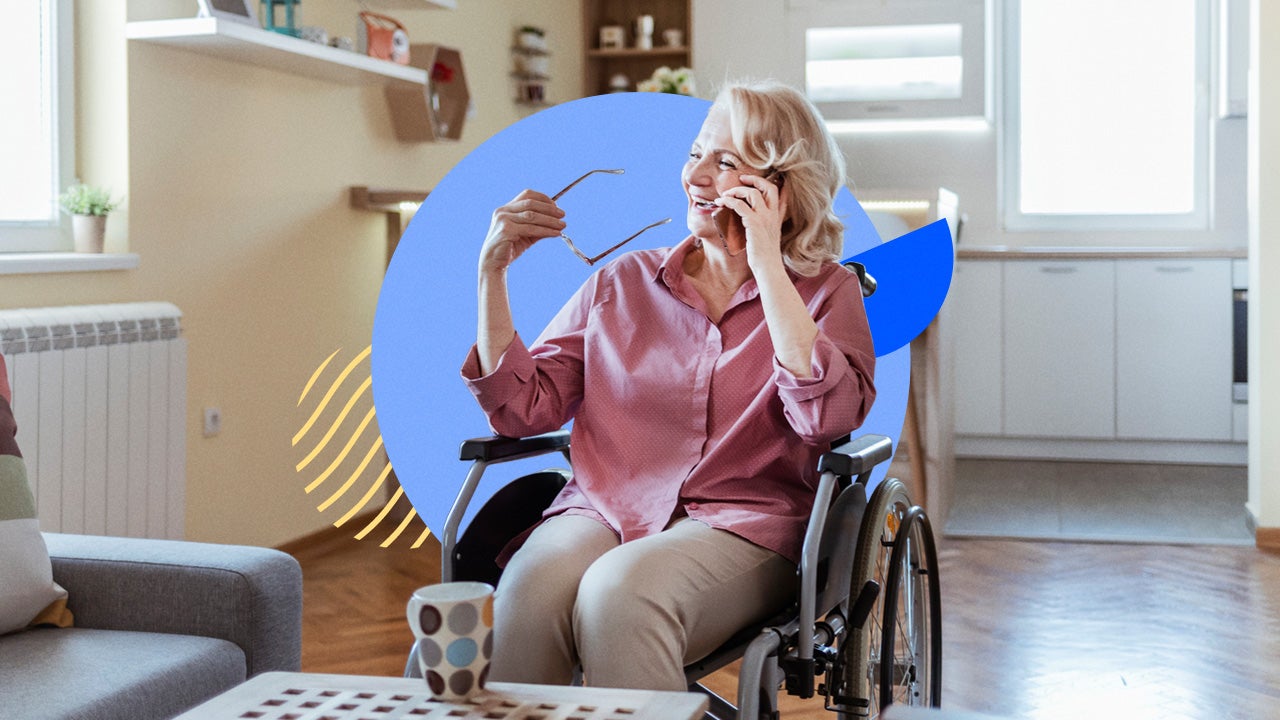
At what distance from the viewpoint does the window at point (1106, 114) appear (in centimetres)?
622

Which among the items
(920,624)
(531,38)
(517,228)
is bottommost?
(920,624)

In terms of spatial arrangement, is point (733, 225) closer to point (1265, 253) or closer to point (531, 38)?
point (1265, 253)

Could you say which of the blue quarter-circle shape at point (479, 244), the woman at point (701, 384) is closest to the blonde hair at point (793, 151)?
the woman at point (701, 384)

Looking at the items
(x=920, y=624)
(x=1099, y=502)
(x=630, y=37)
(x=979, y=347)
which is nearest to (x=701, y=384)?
(x=920, y=624)

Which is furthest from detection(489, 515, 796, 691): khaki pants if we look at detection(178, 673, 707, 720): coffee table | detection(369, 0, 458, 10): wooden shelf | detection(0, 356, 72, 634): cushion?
detection(369, 0, 458, 10): wooden shelf

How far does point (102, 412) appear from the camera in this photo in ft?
10.3

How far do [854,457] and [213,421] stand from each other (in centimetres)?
244

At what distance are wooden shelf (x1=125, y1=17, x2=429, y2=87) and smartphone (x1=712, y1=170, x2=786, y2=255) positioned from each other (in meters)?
1.85

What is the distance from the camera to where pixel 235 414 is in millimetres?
3822

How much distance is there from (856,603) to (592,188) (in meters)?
1.15

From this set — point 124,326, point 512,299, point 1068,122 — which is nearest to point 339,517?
point 124,326

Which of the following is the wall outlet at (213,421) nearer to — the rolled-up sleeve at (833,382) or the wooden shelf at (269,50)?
the wooden shelf at (269,50)

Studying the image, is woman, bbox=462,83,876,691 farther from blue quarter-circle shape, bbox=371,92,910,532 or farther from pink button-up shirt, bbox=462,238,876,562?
blue quarter-circle shape, bbox=371,92,910,532

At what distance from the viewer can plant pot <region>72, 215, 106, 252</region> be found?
3.26 meters
